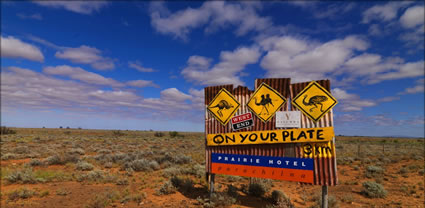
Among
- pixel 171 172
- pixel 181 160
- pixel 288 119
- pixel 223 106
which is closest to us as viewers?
pixel 288 119

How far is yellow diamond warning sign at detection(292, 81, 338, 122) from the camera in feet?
23.1

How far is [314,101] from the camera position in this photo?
720 centimetres

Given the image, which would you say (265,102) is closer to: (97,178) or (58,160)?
(97,178)

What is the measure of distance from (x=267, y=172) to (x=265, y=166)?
0.74 ft

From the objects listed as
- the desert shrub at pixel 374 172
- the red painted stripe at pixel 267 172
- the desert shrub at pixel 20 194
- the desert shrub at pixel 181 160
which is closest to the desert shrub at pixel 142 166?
the desert shrub at pixel 181 160

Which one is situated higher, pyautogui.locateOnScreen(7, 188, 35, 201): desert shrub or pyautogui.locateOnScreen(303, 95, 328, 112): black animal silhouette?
pyautogui.locateOnScreen(303, 95, 328, 112): black animal silhouette

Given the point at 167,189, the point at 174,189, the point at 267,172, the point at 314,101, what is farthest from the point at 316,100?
the point at 167,189

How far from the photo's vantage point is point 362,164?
62.8 ft

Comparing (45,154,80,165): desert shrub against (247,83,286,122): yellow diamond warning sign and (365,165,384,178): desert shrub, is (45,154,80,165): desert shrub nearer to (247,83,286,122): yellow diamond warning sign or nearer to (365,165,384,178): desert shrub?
(247,83,286,122): yellow diamond warning sign

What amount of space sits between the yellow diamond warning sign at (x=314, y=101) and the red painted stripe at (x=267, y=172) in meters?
1.94

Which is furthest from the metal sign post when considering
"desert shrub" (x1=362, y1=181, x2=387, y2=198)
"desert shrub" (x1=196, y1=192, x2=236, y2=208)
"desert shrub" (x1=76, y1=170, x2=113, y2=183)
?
"desert shrub" (x1=76, y1=170, x2=113, y2=183)

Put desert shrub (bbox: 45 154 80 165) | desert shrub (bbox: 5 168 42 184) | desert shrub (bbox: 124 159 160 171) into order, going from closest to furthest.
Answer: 1. desert shrub (bbox: 5 168 42 184)
2. desert shrub (bbox: 124 159 160 171)
3. desert shrub (bbox: 45 154 80 165)

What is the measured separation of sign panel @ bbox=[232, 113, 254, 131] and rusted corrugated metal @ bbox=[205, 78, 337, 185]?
0.51ft

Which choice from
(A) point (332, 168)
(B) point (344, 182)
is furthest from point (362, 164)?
(A) point (332, 168)
